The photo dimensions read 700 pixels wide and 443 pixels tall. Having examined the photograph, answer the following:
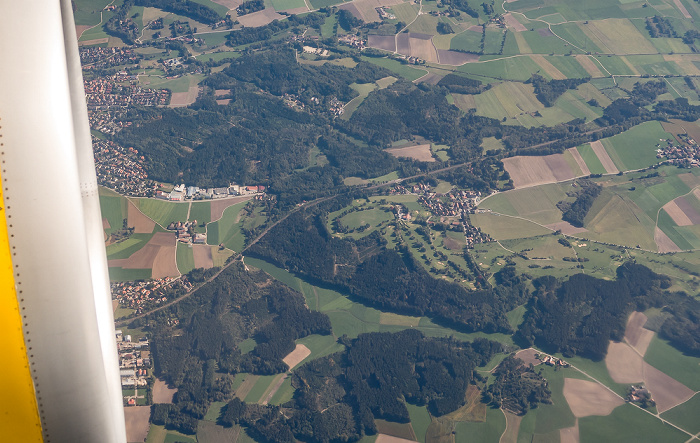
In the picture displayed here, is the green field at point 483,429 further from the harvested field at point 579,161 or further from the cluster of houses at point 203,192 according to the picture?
the harvested field at point 579,161

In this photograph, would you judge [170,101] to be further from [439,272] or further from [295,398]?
[295,398]

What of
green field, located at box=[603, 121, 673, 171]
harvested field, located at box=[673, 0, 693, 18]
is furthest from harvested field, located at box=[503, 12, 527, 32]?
harvested field, located at box=[673, 0, 693, 18]

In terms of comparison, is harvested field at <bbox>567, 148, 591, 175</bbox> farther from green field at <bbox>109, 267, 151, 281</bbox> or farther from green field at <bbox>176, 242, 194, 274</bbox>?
green field at <bbox>109, 267, 151, 281</bbox>

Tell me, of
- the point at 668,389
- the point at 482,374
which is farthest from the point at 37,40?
the point at 668,389

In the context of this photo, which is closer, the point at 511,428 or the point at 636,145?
the point at 511,428

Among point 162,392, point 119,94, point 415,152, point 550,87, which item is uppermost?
point 119,94

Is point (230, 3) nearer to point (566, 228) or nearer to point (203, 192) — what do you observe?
point (203, 192)

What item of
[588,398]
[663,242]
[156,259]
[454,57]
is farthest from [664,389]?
[454,57]
